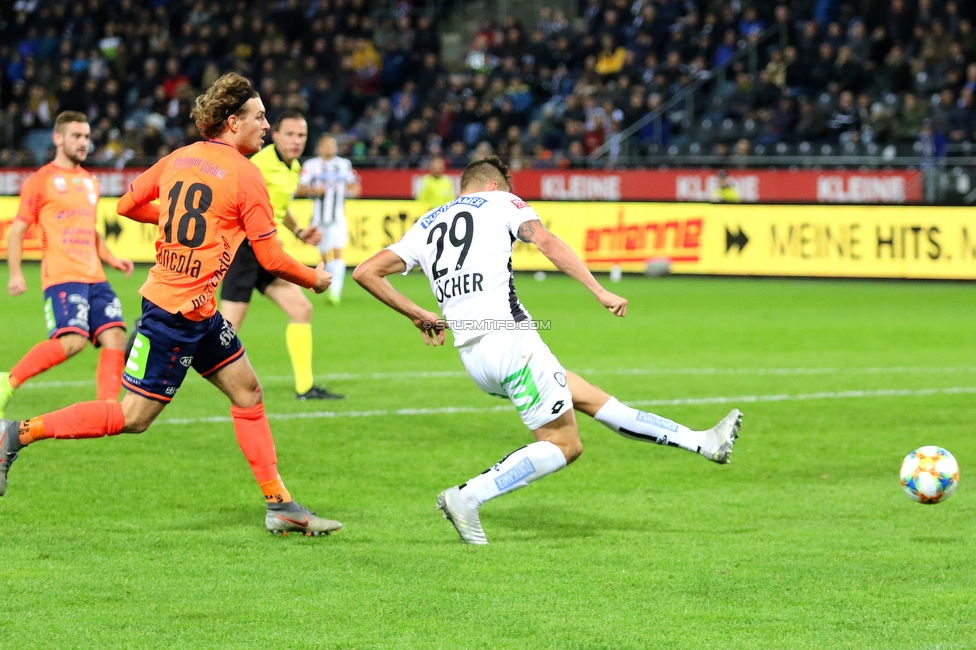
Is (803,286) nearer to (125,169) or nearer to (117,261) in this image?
(117,261)

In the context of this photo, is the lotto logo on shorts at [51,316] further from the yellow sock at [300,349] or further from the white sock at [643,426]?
the white sock at [643,426]

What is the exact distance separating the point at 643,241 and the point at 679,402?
519 inches

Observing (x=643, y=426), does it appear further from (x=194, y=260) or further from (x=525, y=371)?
(x=194, y=260)

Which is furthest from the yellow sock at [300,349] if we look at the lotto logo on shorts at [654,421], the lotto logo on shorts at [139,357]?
the lotto logo on shorts at [654,421]

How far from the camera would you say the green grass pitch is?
519 centimetres

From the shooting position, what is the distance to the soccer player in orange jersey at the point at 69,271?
946 cm

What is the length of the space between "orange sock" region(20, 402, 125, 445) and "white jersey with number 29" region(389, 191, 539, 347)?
5.18 feet

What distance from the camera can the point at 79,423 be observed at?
259 inches

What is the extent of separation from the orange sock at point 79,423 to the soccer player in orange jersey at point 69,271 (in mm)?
2860

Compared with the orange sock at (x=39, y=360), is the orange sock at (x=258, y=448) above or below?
below

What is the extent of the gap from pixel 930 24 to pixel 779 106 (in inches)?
128

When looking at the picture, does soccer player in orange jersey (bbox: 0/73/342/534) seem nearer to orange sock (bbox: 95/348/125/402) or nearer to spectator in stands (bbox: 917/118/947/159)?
orange sock (bbox: 95/348/125/402)

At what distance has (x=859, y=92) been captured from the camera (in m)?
27.1

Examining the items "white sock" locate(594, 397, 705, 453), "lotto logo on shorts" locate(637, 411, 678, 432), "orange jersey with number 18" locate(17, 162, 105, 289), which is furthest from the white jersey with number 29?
"orange jersey with number 18" locate(17, 162, 105, 289)
